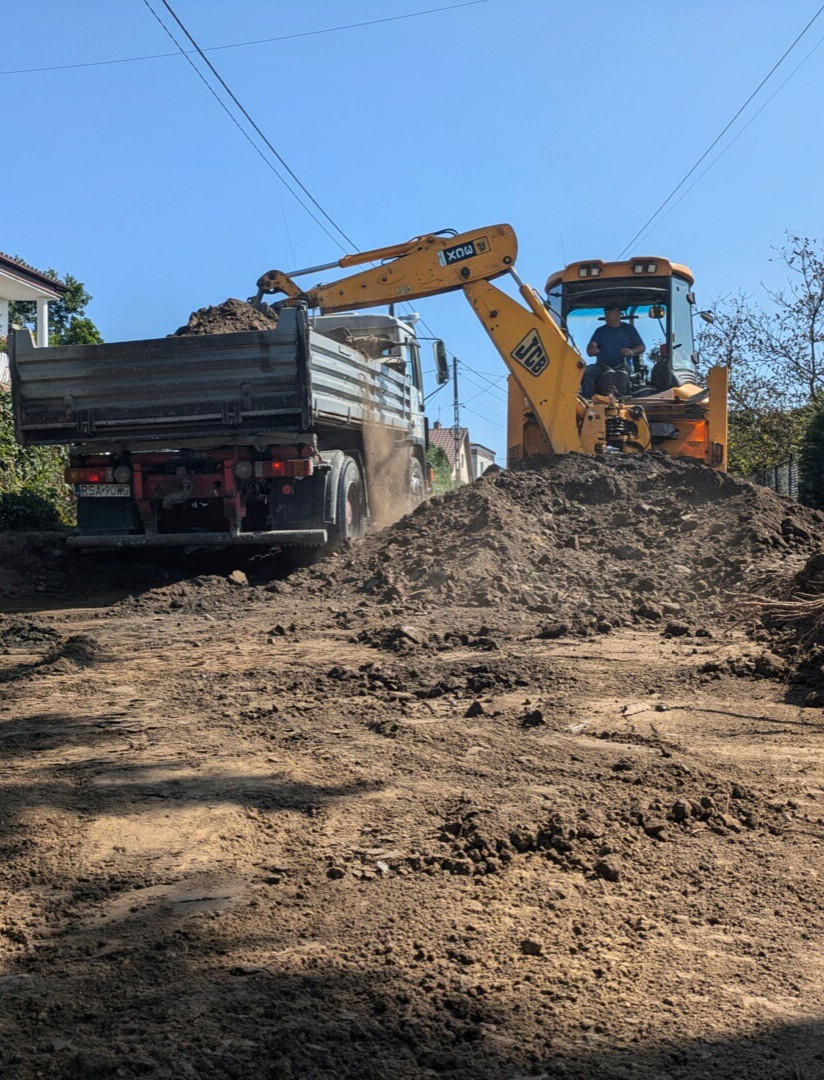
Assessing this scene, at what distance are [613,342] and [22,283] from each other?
22.5 meters

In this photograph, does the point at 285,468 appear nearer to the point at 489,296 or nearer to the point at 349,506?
the point at 349,506

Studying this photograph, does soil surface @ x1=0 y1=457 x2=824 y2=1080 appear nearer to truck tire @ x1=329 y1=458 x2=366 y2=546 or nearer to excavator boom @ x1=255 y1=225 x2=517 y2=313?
truck tire @ x1=329 y1=458 x2=366 y2=546

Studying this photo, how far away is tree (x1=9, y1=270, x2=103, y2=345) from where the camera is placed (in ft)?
133

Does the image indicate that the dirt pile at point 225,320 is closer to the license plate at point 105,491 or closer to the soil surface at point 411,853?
the license plate at point 105,491

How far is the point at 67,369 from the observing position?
1065 cm

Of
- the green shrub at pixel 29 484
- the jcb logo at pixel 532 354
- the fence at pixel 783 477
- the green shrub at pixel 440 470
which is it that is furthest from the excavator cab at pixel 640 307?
the green shrub at pixel 440 470

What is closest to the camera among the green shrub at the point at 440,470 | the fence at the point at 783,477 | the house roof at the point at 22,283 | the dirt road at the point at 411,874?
the dirt road at the point at 411,874

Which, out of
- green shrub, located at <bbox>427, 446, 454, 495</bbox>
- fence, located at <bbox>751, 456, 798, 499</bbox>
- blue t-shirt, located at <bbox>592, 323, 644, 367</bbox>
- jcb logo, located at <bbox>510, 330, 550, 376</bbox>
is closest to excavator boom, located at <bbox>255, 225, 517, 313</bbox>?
jcb logo, located at <bbox>510, 330, 550, 376</bbox>

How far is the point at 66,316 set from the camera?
46594mm

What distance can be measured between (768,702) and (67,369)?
24.8 ft

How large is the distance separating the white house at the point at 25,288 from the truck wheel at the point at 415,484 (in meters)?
18.7

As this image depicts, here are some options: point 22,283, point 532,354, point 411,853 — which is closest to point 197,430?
point 532,354

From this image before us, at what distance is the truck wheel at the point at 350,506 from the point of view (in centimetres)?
1177

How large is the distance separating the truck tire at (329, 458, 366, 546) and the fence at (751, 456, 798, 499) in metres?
12.2
